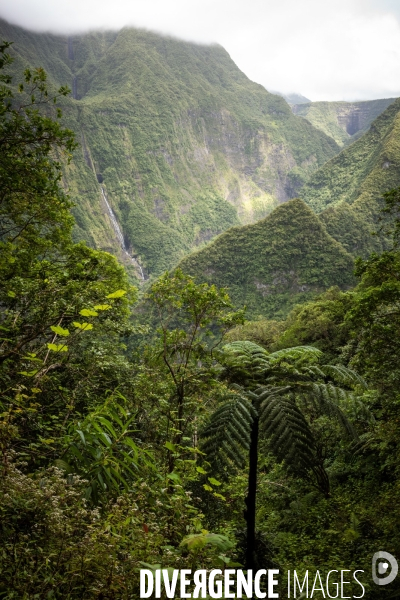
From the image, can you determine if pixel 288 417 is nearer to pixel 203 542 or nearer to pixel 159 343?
pixel 203 542

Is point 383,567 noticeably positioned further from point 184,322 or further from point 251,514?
point 184,322

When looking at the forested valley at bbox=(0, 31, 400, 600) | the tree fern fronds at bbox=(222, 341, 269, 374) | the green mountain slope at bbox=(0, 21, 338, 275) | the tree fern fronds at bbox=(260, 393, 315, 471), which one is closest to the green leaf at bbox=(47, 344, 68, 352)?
the forested valley at bbox=(0, 31, 400, 600)

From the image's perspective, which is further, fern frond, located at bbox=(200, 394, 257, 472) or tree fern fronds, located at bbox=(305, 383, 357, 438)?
tree fern fronds, located at bbox=(305, 383, 357, 438)

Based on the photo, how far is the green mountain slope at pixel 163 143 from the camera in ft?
421

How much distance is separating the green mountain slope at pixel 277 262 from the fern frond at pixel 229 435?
51841 millimetres

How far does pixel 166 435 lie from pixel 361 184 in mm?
93177

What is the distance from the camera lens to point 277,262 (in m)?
59.5

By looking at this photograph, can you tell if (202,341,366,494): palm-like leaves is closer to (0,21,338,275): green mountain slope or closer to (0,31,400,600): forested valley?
(0,31,400,600): forested valley

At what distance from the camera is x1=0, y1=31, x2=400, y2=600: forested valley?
5.21ft

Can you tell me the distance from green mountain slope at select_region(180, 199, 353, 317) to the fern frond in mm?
51841

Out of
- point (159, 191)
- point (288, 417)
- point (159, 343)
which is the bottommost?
point (288, 417)

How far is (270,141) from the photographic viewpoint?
17200cm

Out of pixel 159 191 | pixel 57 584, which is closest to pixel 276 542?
pixel 57 584

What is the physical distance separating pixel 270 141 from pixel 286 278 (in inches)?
5312
